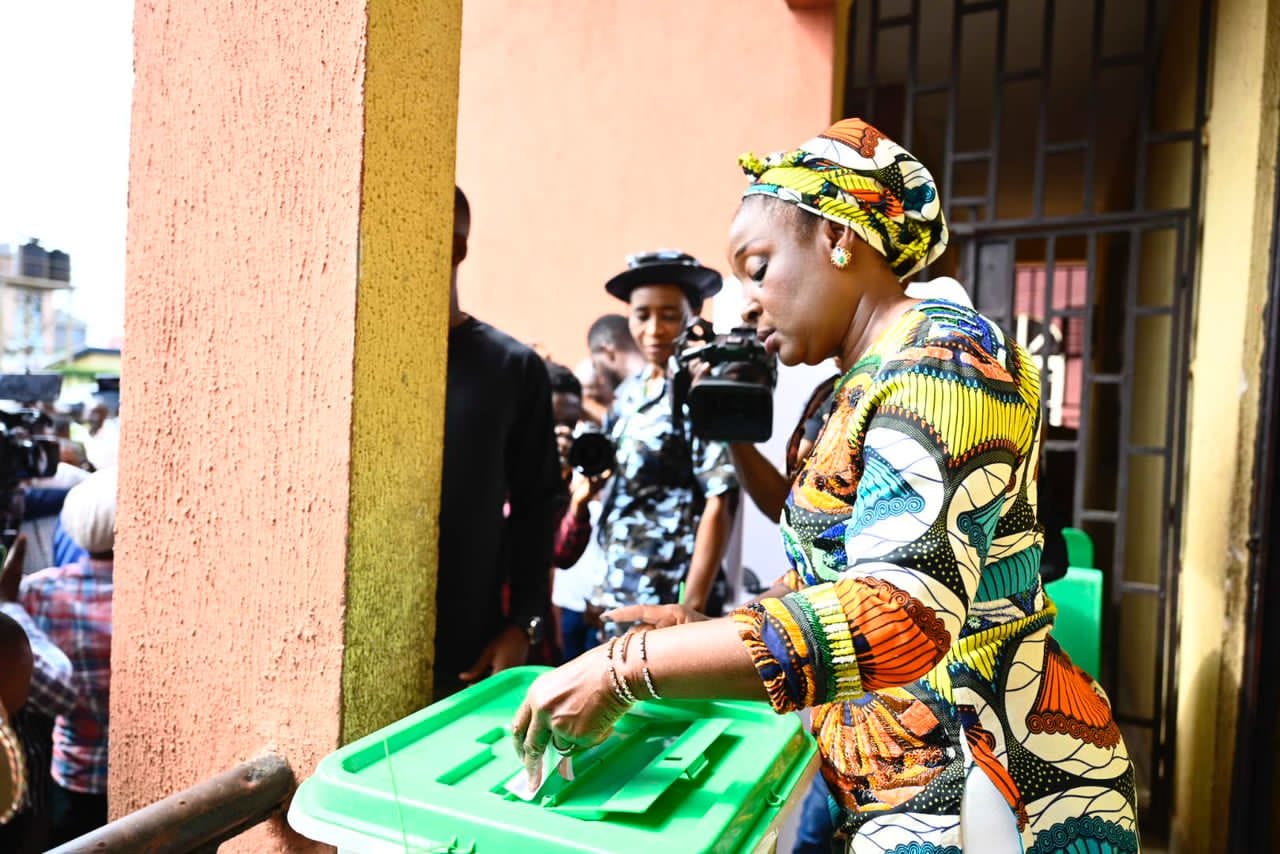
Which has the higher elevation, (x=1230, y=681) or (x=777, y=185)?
(x=777, y=185)

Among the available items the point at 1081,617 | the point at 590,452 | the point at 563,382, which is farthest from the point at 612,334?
the point at 1081,617

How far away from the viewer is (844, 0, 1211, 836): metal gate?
12.2 ft

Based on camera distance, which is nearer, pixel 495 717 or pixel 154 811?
pixel 154 811

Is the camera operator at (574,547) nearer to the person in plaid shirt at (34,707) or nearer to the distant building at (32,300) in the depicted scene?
the person in plaid shirt at (34,707)

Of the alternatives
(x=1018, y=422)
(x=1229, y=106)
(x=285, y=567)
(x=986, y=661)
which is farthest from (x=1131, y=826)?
(x=1229, y=106)

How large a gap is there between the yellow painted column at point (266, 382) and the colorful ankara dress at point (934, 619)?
605 millimetres

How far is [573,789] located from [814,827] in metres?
1.58

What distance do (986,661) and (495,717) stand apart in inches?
26.7

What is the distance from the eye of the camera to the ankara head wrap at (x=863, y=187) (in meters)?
1.18

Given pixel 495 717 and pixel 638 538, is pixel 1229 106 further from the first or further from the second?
pixel 495 717

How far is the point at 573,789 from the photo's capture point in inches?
40.0

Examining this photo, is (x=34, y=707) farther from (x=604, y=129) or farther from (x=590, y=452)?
(x=604, y=129)

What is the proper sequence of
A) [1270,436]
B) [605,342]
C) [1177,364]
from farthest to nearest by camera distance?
[605,342], [1177,364], [1270,436]

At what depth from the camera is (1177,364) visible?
370cm
